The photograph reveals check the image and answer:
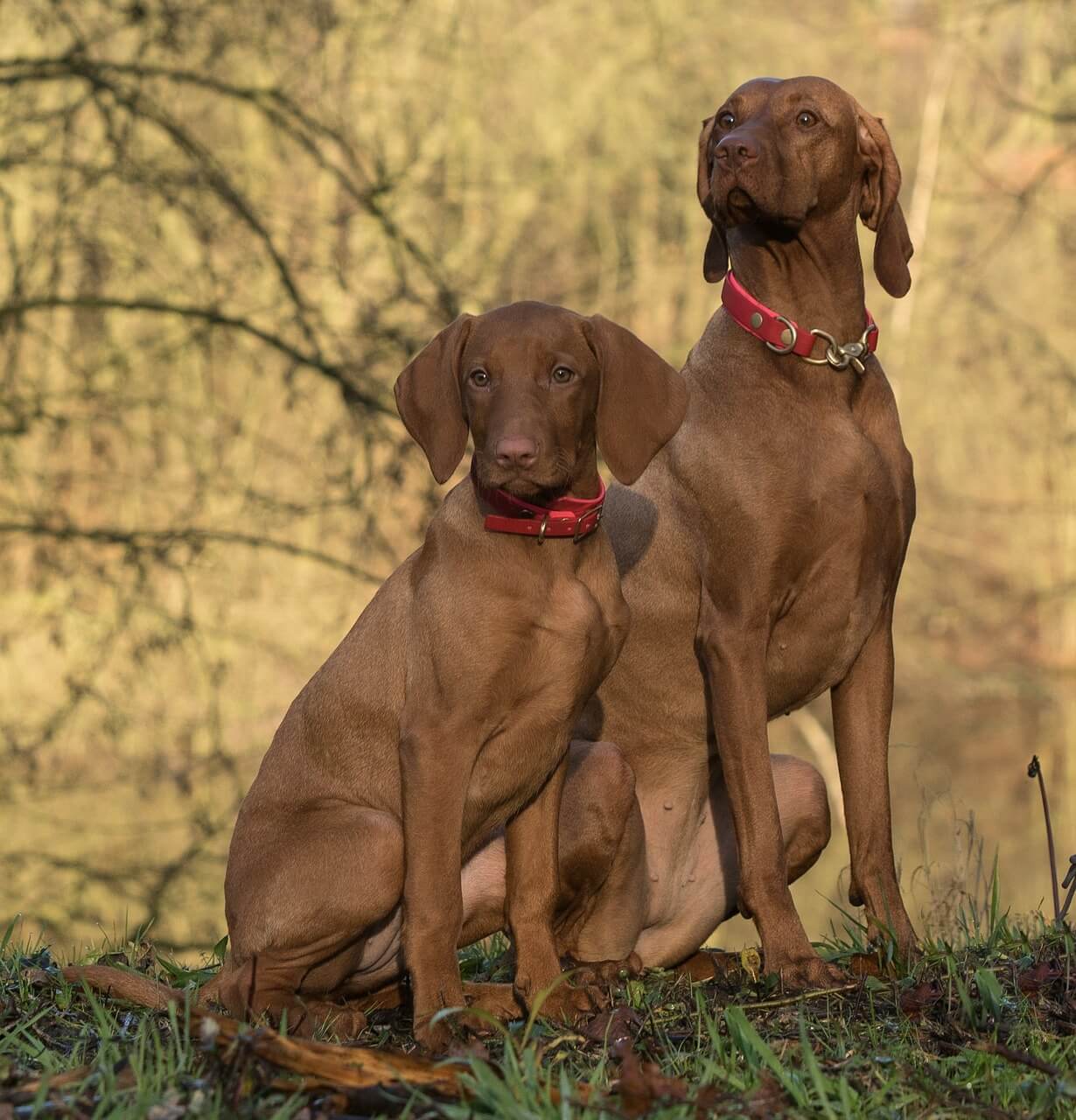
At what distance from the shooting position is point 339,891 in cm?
399

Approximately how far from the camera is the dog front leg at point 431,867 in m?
3.90

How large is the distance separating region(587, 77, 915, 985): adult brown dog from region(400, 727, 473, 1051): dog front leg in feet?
3.18

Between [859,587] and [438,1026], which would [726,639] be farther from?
[438,1026]

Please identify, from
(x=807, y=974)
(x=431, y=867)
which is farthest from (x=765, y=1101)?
(x=807, y=974)

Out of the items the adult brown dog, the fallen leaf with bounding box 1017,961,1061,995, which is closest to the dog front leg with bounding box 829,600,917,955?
the adult brown dog

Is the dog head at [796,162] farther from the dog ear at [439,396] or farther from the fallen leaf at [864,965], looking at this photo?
the fallen leaf at [864,965]

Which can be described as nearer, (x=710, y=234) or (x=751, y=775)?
(x=751, y=775)

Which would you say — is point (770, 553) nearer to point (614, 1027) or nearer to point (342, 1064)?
point (614, 1027)

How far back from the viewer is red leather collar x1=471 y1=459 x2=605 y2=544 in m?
4.09

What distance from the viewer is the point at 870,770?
15.9ft

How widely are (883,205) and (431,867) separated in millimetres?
2439

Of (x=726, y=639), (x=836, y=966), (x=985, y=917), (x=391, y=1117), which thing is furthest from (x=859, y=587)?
(x=391, y=1117)

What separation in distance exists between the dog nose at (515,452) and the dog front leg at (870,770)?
1511 mm

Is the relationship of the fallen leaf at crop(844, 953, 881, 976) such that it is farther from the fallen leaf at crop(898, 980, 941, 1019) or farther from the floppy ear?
the floppy ear
